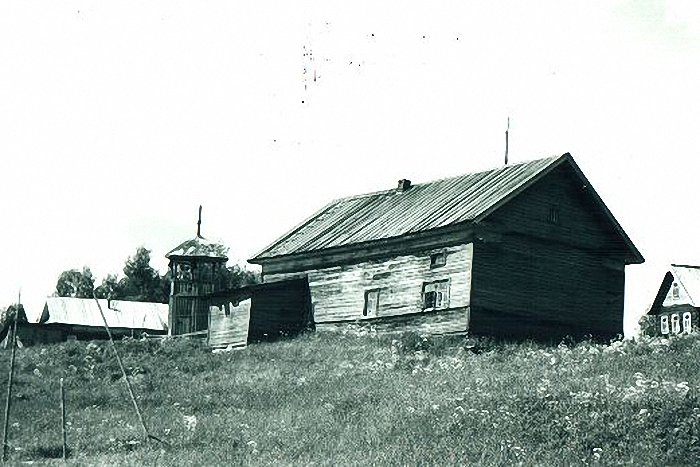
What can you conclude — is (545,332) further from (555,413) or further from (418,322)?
(555,413)

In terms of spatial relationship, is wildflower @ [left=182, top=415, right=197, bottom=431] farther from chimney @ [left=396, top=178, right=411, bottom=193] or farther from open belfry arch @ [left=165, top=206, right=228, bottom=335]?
open belfry arch @ [left=165, top=206, right=228, bottom=335]

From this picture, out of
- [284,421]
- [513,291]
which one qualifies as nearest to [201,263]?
[513,291]

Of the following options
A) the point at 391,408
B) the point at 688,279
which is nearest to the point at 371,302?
the point at 391,408

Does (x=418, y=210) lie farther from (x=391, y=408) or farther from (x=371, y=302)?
(x=391, y=408)

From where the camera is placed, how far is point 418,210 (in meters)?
39.5

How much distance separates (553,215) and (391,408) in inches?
705

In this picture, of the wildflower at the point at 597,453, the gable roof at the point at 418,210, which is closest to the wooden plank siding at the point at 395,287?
the gable roof at the point at 418,210

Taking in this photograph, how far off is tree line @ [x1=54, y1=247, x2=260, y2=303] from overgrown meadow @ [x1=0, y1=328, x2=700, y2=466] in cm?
6302

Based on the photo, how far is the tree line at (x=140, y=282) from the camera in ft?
321

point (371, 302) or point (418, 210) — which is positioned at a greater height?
point (418, 210)

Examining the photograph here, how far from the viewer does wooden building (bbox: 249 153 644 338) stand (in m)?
35.2

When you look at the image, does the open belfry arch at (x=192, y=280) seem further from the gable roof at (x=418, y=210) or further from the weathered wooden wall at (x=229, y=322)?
the weathered wooden wall at (x=229, y=322)

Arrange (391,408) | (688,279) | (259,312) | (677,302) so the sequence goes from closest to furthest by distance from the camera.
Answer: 1. (391,408)
2. (259,312)
3. (688,279)
4. (677,302)

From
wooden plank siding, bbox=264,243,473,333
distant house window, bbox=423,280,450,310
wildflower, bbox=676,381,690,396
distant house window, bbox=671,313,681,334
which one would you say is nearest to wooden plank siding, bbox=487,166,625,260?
wooden plank siding, bbox=264,243,473,333
